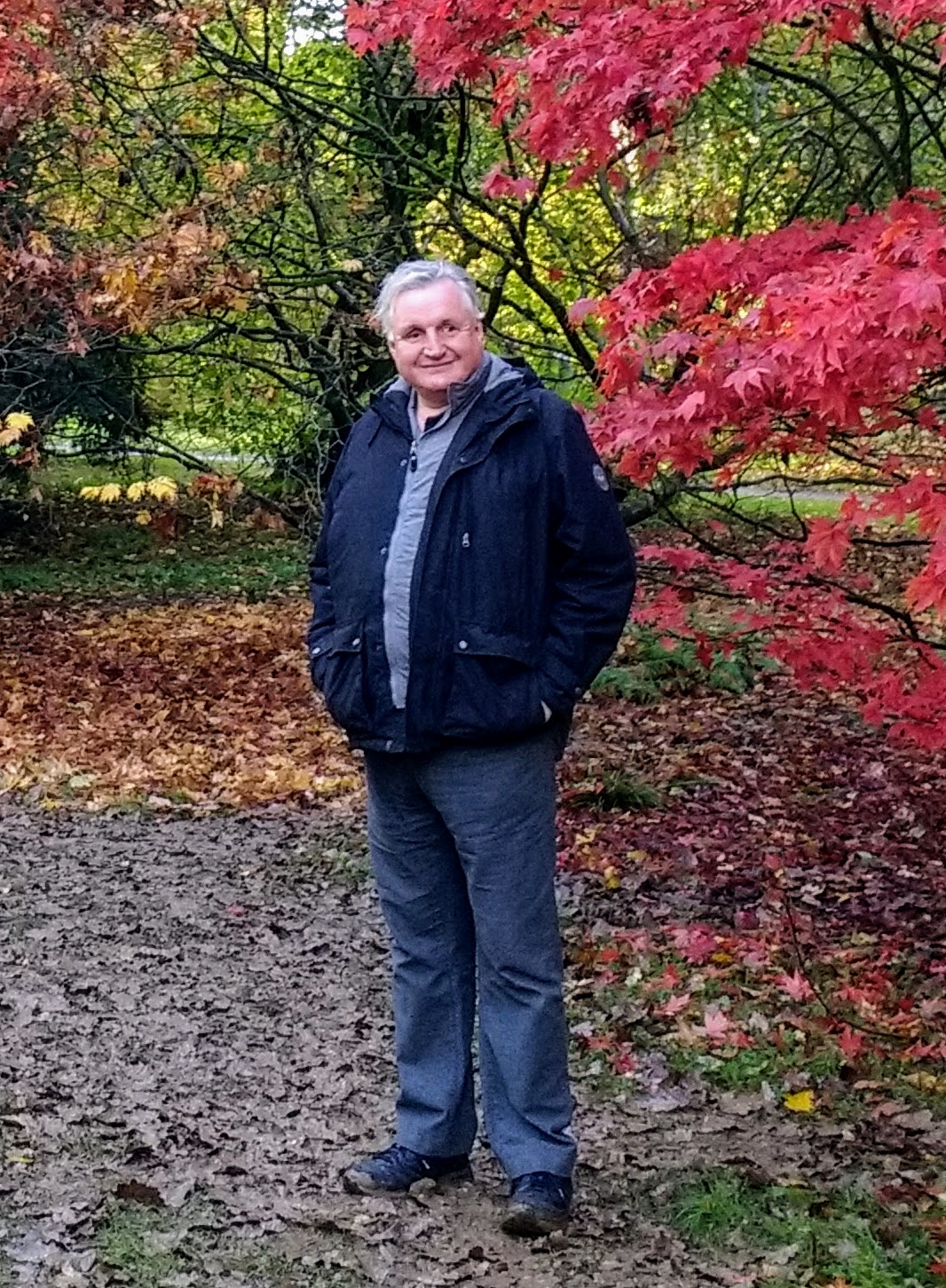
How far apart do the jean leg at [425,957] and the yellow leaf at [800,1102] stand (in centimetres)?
109

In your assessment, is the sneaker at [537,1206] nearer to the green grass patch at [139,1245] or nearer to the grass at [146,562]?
the green grass patch at [139,1245]

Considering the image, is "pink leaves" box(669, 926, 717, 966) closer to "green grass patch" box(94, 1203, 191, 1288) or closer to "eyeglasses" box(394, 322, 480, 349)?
"green grass patch" box(94, 1203, 191, 1288)

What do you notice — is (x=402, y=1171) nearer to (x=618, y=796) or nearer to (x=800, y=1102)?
(x=800, y=1102)

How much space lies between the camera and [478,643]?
9.77ft

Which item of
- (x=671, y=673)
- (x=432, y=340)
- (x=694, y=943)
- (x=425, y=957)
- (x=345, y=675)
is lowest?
(x=694, y=943)

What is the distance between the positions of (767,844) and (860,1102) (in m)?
2.77

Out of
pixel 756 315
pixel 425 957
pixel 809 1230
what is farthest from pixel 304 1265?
pixel 756 315

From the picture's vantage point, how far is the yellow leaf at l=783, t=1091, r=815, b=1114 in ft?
13.4

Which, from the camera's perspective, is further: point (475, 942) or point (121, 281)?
point (121, 281)

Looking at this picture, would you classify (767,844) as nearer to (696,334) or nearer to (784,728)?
(784,728)

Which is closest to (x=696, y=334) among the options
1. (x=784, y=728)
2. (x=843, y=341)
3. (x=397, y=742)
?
(x=843, y=341)

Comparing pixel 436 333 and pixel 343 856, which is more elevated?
pixel 436 333

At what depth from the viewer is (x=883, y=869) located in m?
6.54

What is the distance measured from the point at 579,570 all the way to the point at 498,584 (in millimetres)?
176
